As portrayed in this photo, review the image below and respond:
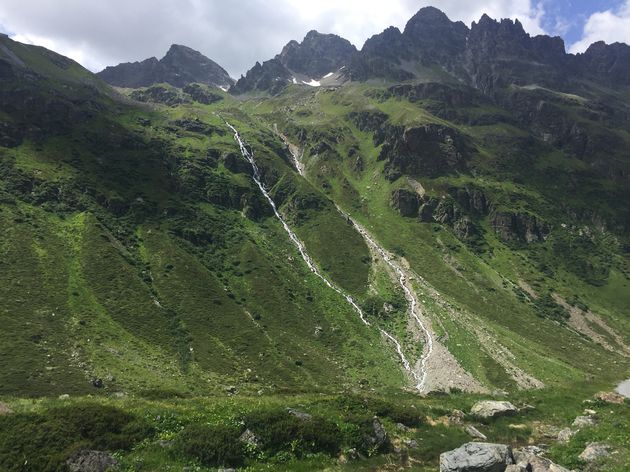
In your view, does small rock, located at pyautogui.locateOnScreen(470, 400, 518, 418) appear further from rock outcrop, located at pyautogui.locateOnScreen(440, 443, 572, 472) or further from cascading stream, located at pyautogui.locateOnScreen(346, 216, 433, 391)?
cascading stream, located at pyautogui.locateOnScreen(346, 216, 433, 391)

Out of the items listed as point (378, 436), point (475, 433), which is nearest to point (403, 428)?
point (378, 436)

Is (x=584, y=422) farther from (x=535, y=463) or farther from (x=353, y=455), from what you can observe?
(x=353, y=455)

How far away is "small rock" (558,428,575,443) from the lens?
27378 millimetres

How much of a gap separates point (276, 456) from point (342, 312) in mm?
111870

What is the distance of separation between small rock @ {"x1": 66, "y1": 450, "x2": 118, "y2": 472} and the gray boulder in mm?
14890

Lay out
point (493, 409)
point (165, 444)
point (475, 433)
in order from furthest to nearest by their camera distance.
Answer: point (493, 409)
point (475, 433)
point (165, 444)

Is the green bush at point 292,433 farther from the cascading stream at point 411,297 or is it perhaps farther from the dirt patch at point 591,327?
the dirt patch at point 591,327

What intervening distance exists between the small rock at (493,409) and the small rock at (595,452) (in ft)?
35.2

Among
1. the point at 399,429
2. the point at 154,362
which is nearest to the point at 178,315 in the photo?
the point at 154,362

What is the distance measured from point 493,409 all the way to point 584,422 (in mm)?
6134

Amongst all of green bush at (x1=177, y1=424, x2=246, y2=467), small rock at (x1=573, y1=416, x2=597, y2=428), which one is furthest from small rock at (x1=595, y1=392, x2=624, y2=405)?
green bush at (x1=177, y1=424, x2=246, y2=467)

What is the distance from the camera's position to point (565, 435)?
92.4 ft

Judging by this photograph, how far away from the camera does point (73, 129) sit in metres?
192

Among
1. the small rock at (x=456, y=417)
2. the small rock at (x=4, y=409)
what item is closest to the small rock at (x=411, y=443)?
the small rock at (x=456, y=417)
